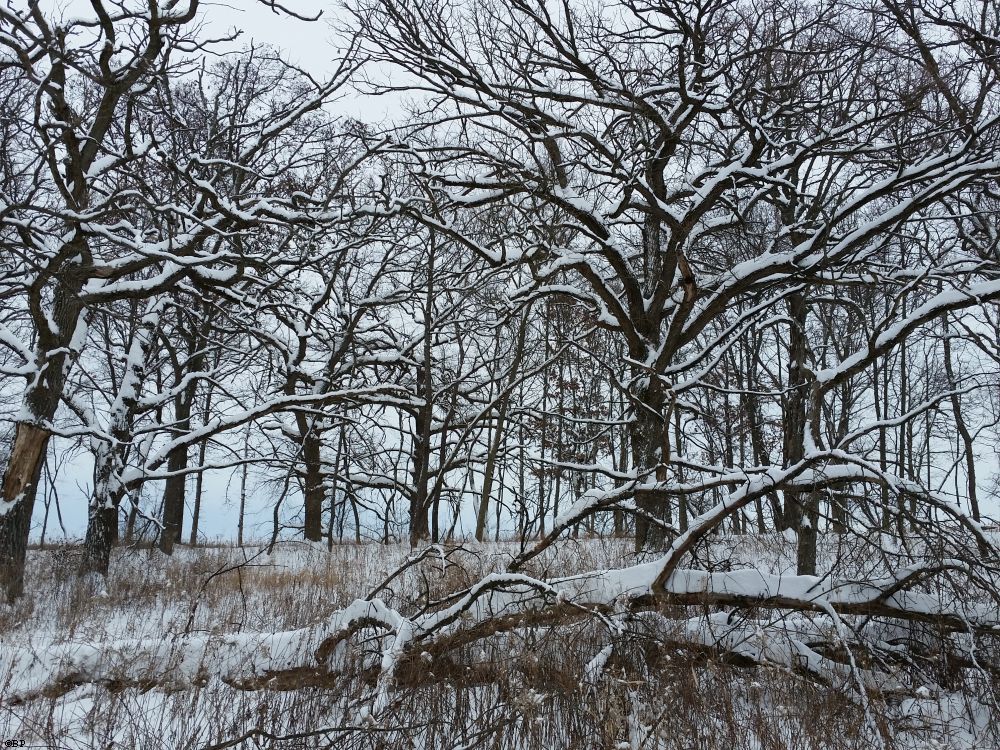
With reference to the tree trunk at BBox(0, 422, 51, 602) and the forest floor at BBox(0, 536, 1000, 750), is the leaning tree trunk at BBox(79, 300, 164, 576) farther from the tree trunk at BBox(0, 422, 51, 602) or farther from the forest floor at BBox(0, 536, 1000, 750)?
the forest floor at BBox(0, 536, 1000, 750)

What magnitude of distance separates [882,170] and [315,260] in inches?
308

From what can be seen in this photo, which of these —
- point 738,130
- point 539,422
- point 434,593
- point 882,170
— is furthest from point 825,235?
point 539,422

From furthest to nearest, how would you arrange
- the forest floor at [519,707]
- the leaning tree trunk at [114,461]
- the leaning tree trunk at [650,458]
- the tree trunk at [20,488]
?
the leaning tree trunk at [114,461]
the tree trunk at [20,488]
the leaning tree trunk at [650,458]
the forest floor at [519,707]

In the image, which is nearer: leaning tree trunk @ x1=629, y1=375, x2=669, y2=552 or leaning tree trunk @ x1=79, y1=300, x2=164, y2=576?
leaning tree trunk @ x1=629, y1=375, x2=669, y2=552

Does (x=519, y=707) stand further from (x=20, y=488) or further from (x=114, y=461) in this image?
(x=114, y=461)

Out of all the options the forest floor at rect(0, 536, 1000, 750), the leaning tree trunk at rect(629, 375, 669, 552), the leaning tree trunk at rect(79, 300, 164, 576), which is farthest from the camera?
the leaning tree trunk at rect(79, 300, 164, 576)

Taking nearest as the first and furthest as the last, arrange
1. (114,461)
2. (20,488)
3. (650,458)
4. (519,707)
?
1. (519,707)
2. (650,458)
3. (20,488)
4. (114,461)

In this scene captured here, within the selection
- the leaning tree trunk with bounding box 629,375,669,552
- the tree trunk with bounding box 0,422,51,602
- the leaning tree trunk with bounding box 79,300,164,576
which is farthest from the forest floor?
the leaning tree trunk with bounding box 79,300,164,576

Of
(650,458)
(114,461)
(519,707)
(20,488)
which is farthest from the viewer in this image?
(114,461)

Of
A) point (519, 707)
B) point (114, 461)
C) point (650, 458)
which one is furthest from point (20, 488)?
point (519, 707)

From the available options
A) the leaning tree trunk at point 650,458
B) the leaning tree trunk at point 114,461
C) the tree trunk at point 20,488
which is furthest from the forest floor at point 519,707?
the leaning tree trunk at point 114,461

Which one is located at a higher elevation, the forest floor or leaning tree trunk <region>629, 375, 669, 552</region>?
leaning tree trunk <region>629, 375, 669, 552</region>

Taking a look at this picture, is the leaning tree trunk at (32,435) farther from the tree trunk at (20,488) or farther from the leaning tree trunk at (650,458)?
the leaning tree trunk at (650,458)

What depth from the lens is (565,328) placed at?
1401 centimetres
